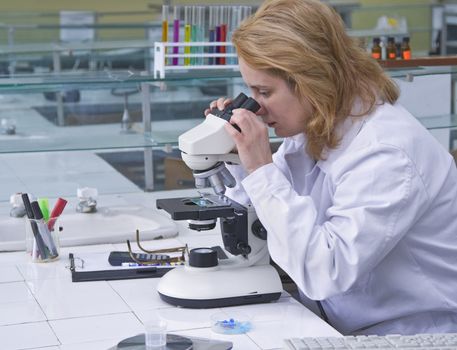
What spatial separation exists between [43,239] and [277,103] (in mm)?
833

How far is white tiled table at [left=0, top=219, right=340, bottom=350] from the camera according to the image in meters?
1.82

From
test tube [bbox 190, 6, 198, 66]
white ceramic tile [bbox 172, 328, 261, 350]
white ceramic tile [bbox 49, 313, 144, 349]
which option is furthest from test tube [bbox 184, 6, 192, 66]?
white ceramic tile [bbox 172, 328, 261, 350]

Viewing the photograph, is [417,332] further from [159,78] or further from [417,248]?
[159,78]

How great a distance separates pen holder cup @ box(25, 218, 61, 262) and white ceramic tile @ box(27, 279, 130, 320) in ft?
0.56

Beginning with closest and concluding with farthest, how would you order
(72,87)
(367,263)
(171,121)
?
(367,263) → (72,87) → (171,121)

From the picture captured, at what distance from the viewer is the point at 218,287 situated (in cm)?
201

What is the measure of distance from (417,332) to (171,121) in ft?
10.3

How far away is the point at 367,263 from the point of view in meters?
1.81

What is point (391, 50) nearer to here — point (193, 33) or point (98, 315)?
point (193, 33)

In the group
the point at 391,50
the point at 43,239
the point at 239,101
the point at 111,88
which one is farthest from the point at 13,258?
the point at 391,50

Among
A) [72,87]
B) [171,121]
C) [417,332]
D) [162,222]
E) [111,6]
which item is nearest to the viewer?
[417,332]

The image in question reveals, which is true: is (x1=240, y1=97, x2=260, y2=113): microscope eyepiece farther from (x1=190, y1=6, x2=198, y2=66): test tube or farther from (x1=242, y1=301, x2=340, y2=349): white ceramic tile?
(x1=190, y1=6, x2=198, y2=66): test tube

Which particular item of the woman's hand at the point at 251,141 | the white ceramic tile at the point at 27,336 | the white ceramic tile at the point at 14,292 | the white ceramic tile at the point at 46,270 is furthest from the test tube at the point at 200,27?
the white ceramic tile at the point at 27,336

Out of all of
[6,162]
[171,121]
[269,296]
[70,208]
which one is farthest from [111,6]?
[269,296]
